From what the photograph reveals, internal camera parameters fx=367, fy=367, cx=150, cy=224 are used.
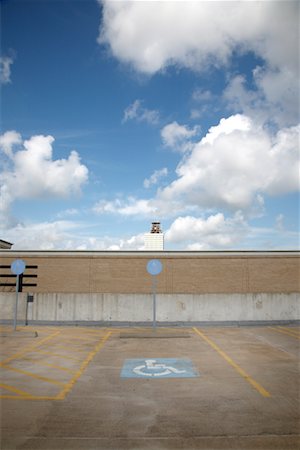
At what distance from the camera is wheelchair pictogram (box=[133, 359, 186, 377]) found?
10203 millimetres

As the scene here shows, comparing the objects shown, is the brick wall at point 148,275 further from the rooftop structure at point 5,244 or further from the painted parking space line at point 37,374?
the painted parking space line at point 37,374

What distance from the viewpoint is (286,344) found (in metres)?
14.8

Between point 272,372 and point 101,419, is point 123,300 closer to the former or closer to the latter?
point 272,372

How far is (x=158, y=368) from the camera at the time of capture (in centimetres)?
1080

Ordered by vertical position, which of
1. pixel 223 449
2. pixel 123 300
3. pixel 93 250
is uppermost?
pixel 93 250

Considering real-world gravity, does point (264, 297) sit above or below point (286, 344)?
above

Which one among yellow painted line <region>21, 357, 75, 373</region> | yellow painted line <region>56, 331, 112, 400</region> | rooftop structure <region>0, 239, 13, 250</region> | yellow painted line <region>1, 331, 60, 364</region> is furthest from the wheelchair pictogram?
rooftop structure <region>0, 239, 13, 250</region>

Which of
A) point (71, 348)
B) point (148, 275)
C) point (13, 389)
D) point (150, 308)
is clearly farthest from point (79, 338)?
point (148, 275)

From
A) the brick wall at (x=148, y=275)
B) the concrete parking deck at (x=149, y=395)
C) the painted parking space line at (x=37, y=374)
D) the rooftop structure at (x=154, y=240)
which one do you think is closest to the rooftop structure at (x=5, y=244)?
the brick wall at (x=148, y=275)

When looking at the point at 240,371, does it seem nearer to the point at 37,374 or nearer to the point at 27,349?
the point at 37,374

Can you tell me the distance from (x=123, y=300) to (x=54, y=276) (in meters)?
7.74

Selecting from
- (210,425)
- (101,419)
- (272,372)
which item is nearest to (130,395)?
(101,419)

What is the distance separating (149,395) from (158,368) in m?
2.55

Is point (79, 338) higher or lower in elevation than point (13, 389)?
higher
